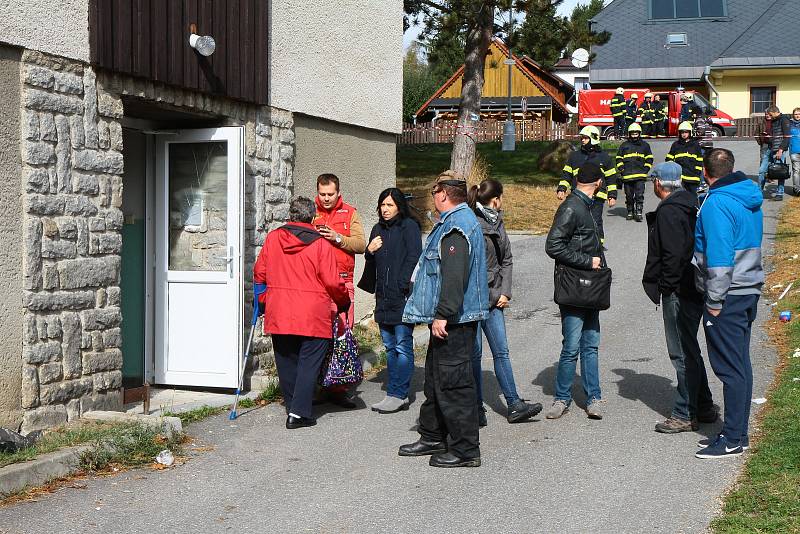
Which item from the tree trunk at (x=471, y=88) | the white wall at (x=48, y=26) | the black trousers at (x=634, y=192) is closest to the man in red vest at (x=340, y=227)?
the white wall at (x=48, y=26)

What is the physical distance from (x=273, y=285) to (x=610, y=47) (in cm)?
3999

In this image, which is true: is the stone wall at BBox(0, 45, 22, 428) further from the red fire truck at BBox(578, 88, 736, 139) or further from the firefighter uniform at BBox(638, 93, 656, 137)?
the red fire truck at BBox(578, 88, 736, 139)

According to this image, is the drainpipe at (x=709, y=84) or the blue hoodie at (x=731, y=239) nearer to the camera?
the blue hoodie at (x=731, y=239)

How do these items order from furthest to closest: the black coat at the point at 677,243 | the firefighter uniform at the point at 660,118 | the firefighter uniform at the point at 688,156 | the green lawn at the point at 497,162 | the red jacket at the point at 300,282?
the firefighter uniform at the point at 660,118, the green lawn at the point at 497,162, the firefighter uniform at the point at 688,156, the red jacket at the point at 300,282, the black coat at the point at 677,243

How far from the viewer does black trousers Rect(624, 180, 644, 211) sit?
19047mm

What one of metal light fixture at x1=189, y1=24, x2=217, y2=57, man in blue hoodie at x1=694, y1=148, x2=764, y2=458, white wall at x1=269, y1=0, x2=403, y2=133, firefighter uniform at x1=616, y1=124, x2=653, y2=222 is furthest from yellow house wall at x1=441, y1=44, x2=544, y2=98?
man in blue hoodie at x1=694, y1=148, x2=764, y2=458

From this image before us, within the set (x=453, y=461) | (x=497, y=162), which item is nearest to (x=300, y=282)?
(x=453, y=461)

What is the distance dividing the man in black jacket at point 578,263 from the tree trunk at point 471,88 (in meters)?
13.9

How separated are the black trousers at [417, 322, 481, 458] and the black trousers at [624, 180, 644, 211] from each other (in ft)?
43.3

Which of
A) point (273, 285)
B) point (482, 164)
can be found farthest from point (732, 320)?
point (482, 164)

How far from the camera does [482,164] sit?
24422 millimetres

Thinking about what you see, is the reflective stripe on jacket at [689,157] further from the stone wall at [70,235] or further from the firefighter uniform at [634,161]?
the stone wall at [70,235]

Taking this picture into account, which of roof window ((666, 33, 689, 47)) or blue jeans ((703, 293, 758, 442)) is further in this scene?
roof window ((666, 33, 689, 47))

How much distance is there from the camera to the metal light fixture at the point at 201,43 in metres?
8.38
